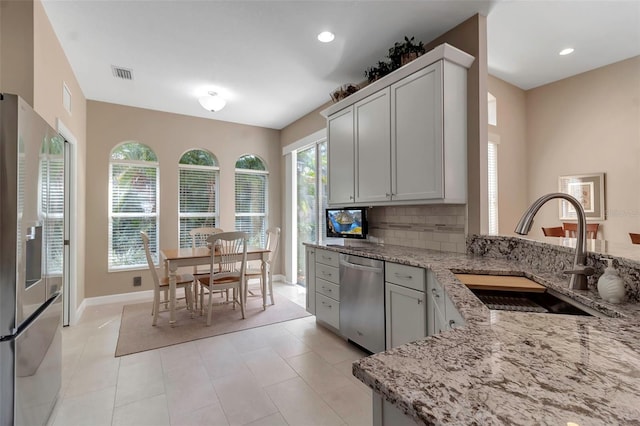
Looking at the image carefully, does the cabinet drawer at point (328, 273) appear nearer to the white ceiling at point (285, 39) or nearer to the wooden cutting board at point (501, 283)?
the wooden cutting board at point (501, 283)

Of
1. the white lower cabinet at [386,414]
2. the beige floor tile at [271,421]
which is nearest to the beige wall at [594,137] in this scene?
the beige floor tile at [271,421]

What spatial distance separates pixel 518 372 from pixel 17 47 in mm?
3391

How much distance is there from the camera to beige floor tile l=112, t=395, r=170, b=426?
1781mm

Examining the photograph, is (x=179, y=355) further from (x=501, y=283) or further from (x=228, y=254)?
(x=501, y=283)

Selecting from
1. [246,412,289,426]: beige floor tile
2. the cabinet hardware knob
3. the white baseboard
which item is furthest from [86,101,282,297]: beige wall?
the cabinet hardware knob

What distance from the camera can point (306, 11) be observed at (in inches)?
90.7

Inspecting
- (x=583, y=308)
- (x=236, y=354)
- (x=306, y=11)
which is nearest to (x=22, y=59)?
(x=306, y=11)

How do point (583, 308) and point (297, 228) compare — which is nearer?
point (583, 308)

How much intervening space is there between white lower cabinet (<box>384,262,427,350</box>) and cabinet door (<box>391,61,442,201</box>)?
0.65 metres

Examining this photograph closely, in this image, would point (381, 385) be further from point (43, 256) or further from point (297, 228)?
point (297, 228)

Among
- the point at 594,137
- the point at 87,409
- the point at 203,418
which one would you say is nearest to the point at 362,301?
the point at 203,418

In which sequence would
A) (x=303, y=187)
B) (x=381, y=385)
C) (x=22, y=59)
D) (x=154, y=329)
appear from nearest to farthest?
1. (x=381, y=385)
2. (x=22, y=59)
3. (x=154, y=329)
4. (x=303, y=187)

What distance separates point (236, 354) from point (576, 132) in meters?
5.36

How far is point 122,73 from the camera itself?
10.9 ft
